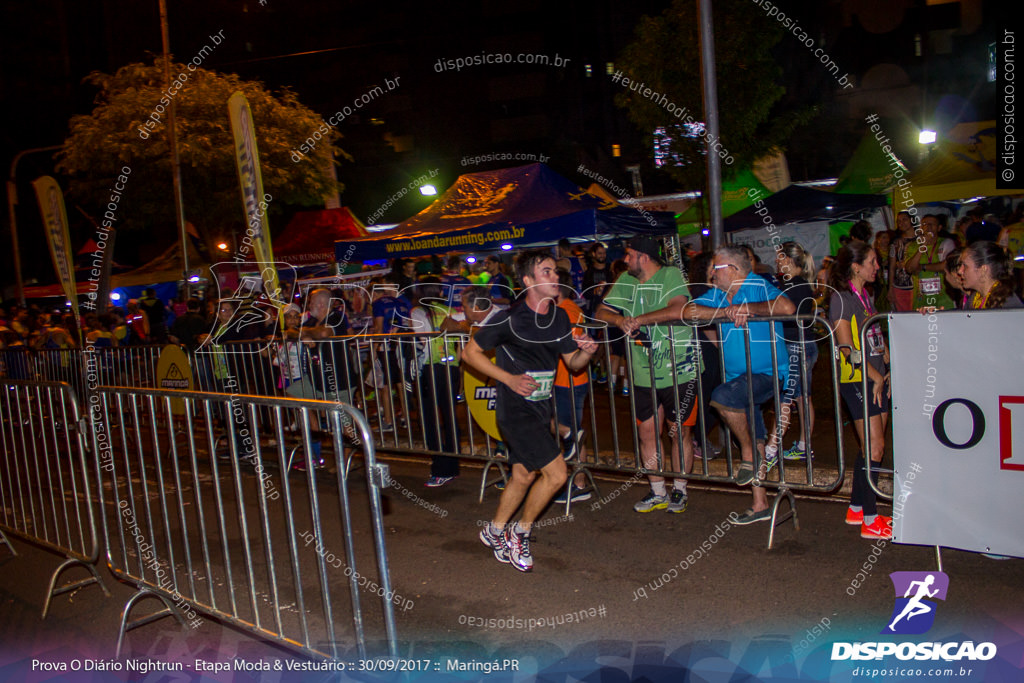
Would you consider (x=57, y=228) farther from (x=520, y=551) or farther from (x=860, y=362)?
(x=860, y=362)

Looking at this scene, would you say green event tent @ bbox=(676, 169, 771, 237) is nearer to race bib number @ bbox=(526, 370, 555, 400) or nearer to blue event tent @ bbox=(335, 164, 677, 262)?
blue event tent @ bbox=(335, 164, 677, 262)

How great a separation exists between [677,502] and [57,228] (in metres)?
12.1

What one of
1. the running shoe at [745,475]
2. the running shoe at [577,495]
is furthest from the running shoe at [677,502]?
the running shoe at [577,495]

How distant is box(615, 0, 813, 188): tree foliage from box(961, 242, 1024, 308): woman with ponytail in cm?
633

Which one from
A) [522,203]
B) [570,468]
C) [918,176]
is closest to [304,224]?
[522,203]

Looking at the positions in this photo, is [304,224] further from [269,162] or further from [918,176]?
[918,176]

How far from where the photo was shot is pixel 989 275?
179 inches

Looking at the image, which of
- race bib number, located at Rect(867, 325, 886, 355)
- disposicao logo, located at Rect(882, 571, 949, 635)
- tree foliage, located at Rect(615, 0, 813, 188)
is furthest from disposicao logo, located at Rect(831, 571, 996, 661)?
tree foliage, located at Rect(615, 0, 813, 188)

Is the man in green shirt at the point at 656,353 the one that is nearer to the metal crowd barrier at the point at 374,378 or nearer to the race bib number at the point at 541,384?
the race bib number at the point at 541,384

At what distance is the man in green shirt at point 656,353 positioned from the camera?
5.58 meters

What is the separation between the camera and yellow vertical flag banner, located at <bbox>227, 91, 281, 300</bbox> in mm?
10078

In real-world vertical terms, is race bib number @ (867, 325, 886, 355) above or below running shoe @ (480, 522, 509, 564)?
above

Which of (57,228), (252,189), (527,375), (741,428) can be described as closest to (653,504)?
(741,428)

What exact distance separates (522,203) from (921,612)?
919 centimetres
